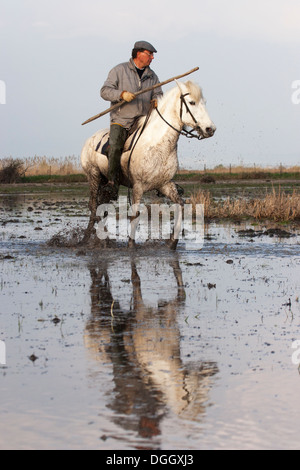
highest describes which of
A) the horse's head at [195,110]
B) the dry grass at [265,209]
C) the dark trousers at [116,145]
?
the horse's head at [195,110]

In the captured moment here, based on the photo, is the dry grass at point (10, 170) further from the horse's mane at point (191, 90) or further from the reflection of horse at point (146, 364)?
the reflection of horse at point (146, 364)

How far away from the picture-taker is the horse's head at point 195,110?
1203 cm

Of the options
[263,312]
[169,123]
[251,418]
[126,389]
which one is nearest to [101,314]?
[263,312]

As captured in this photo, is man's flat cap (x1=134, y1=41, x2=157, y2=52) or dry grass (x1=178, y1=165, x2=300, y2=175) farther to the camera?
dry grass (x1=178, y1=165, x2=300, y2=175)

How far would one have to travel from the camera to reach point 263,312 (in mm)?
8016

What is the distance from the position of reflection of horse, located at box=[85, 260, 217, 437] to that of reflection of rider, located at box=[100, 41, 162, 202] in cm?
446

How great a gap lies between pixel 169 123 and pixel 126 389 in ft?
24.9

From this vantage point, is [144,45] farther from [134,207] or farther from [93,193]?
[93,193]
